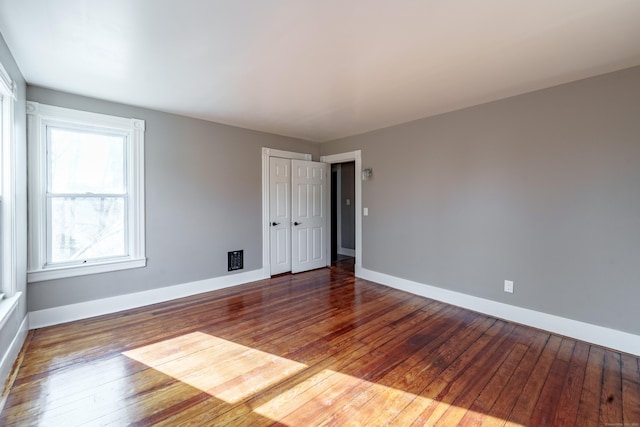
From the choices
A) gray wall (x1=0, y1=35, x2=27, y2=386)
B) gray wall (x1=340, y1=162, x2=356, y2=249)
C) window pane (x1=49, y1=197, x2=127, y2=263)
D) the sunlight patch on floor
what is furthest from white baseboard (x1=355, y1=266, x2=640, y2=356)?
gray wall (x1=0, y1=35, x2=27, y2=386)

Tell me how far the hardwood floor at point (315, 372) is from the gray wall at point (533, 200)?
516 millimetres

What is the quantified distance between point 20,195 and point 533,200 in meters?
4.90

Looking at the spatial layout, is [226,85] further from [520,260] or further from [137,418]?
[520,260]

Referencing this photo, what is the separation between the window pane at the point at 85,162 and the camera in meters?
2.88

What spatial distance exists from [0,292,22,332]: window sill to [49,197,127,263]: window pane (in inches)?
28.2

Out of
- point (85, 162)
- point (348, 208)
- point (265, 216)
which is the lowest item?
point (265, 216)

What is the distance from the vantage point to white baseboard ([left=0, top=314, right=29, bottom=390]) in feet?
6.22

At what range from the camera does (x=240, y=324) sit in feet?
9.50

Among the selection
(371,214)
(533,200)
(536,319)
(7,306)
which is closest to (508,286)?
(536,319)

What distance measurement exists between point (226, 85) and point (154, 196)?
1731mm

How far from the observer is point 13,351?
7.04ft

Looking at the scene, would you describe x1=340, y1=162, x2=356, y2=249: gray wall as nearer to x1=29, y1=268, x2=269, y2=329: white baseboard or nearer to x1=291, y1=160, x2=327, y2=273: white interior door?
x1=291, y1=160, x2=327, y2=273: white interior door

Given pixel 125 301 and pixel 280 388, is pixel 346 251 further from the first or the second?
pixel 280 388

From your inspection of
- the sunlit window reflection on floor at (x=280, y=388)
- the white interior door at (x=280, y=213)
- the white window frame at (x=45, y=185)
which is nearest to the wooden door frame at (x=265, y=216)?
the white interior door at (x=280, y=213)
